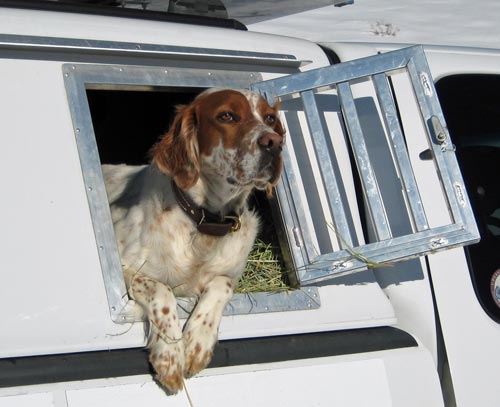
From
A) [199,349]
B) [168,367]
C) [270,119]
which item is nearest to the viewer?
[168,367]

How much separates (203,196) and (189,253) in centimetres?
24

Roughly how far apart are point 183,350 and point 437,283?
3.21ft

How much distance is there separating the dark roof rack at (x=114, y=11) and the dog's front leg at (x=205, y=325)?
923 millimetres

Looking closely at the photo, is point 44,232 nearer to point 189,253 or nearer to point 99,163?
point 99,163

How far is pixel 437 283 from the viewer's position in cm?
378

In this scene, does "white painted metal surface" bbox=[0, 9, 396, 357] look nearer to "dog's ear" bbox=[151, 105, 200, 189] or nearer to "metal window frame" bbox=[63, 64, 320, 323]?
"metal window frame" bbox=[63, 64, 320, 323]

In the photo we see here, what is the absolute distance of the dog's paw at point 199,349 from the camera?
125 inches

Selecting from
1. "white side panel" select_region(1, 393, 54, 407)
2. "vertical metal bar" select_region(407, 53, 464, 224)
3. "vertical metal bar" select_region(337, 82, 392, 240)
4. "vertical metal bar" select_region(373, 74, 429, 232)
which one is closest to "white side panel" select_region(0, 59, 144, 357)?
"white side panel" select_region(1, 393, 54, 407)

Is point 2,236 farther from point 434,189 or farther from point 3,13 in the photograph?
point 434,189

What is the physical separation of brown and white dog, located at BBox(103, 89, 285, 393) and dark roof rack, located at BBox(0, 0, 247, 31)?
0.27 metres

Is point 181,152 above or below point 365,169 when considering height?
above

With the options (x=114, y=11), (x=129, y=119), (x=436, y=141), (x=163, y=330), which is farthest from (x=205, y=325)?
(x=129, y=119)

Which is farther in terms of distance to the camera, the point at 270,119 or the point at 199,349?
the point at 270,119

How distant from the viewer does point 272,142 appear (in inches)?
145
